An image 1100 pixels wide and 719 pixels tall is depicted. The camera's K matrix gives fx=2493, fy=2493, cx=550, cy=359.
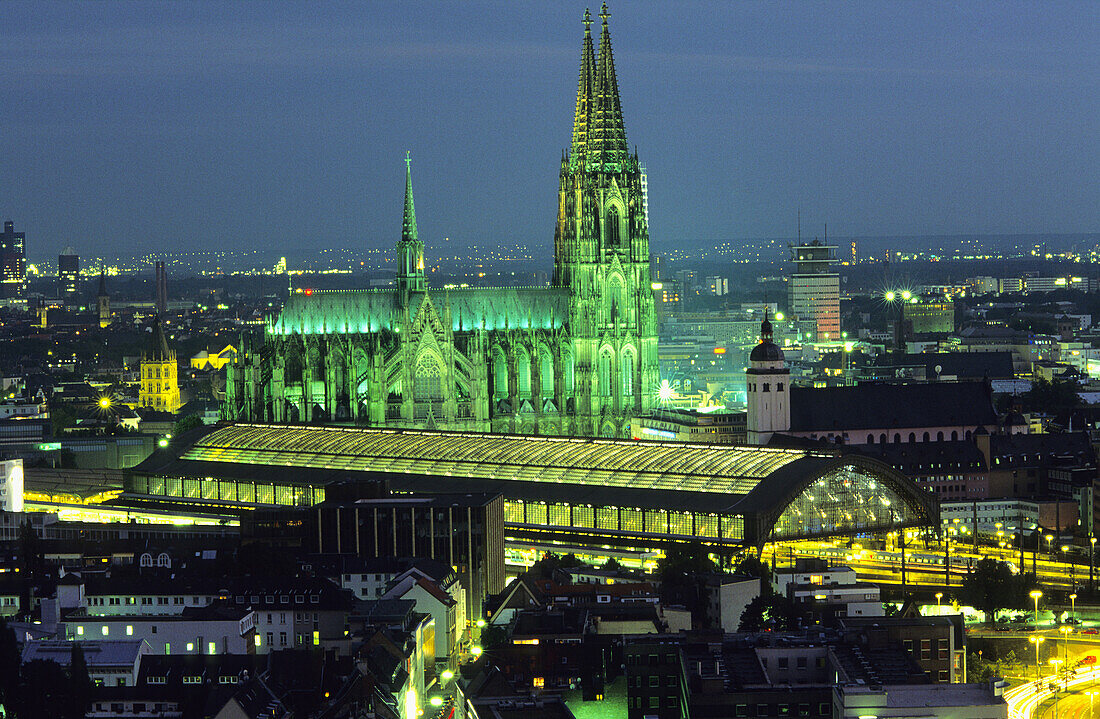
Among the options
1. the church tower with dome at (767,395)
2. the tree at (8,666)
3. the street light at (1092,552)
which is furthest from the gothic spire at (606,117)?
the tree at (8,666)

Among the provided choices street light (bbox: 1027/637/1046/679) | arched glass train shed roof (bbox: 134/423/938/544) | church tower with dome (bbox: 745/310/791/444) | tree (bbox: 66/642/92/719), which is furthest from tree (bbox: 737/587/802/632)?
church tower with dome (bbox: 745/310/791/444)

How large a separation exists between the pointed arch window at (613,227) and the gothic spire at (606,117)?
3.50 meters

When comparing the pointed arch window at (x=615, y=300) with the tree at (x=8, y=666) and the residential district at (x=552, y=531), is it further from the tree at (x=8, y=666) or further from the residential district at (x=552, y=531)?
the tree at (x=8, y=666)

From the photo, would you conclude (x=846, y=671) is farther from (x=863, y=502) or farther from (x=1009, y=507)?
(x=1009, y=507)

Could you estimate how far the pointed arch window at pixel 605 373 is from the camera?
169m

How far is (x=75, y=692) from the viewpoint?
85625 millimetres

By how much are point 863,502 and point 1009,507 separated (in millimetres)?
17297

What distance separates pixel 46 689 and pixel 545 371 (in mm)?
86607

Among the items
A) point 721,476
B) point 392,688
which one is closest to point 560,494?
point 721,476

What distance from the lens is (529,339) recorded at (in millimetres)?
170375

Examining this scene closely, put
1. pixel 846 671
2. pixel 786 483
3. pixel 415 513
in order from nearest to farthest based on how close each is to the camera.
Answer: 1. pixel 846 671
2. pixel 415 513
3. pixel 786 483

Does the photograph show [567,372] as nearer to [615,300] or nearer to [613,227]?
[615,300]

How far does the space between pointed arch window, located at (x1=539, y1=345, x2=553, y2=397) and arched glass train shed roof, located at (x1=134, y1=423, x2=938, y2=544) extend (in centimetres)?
2116

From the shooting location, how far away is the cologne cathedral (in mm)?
165750
